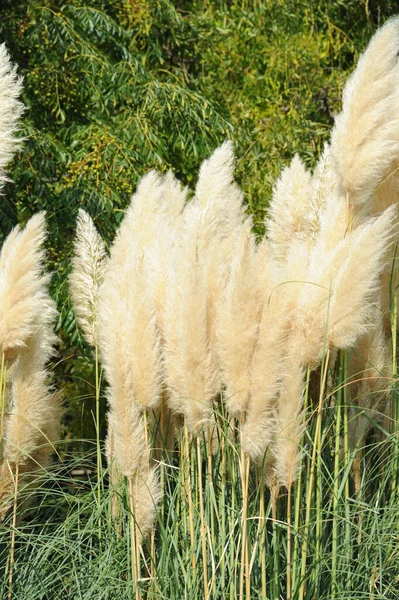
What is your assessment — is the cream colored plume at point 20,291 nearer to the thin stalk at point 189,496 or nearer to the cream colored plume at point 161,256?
the cream colored plume at point 161,256

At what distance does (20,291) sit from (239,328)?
37.1 inches

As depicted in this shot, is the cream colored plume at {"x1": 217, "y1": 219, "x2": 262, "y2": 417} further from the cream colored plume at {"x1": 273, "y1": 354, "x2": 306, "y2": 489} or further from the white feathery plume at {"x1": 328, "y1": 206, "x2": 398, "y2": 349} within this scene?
the white feathery plume at {"x1": 328, "y1": 206, "x2": 398, "y2": 349}

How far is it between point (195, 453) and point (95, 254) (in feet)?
3.11

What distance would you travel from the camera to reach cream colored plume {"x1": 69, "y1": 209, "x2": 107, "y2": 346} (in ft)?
12.6

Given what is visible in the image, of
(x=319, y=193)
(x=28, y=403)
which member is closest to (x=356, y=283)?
(x=319, y=193)

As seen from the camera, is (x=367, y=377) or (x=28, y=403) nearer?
(x=367, y=377)

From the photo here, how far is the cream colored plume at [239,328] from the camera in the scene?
2.85 m

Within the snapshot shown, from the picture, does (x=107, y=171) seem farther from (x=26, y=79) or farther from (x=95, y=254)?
(x=95, y=254)

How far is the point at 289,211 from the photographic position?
376cm

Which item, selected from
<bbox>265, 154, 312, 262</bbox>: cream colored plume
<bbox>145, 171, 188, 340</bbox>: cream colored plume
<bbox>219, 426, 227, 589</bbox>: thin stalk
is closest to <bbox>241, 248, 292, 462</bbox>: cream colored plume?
<bbox>219, 426, 227, 589</bbox>: thin stalk

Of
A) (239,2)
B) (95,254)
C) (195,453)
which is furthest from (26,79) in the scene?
(195,453)

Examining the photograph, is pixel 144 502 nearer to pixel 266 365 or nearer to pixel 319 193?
pixel 266 365

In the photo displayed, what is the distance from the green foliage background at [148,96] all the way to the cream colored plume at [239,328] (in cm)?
245

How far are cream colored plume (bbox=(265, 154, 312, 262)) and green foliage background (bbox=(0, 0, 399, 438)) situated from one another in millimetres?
1771
